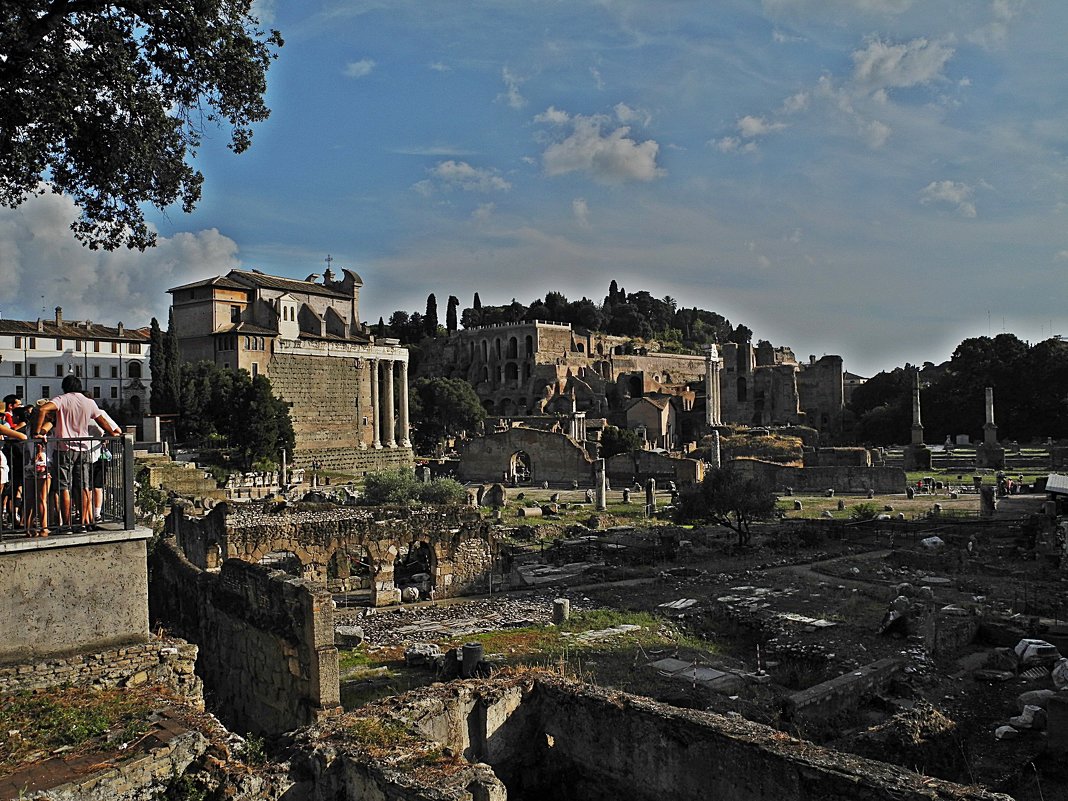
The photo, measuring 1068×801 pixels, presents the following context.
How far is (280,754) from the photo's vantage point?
6836 mm

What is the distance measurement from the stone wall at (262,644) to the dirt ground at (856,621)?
2.97m

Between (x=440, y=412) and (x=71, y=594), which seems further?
(x=440, y=412)

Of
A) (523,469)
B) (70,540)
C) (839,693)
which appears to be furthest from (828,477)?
(70,540)

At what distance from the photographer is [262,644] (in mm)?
10586

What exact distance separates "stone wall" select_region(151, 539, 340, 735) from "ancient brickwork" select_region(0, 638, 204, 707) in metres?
1.66

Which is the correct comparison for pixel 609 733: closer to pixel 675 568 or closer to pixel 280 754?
pixel 280 754

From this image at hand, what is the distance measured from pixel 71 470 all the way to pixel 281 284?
5626 centimetres

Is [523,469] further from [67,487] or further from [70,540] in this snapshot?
[70,540]

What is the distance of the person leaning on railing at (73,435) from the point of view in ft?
25.1

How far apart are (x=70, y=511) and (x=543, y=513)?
92.5 feet

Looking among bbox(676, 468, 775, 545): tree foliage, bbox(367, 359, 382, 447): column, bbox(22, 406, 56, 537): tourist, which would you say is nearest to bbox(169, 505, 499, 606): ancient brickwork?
bbox(676, 468, 775, 545): tree foliage

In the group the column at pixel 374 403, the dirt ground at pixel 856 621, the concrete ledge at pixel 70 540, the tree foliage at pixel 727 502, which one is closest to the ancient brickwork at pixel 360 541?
the dirt ground at pixel 856 621

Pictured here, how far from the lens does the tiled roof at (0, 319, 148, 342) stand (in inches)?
2337

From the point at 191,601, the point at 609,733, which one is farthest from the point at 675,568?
the point at 609,733
